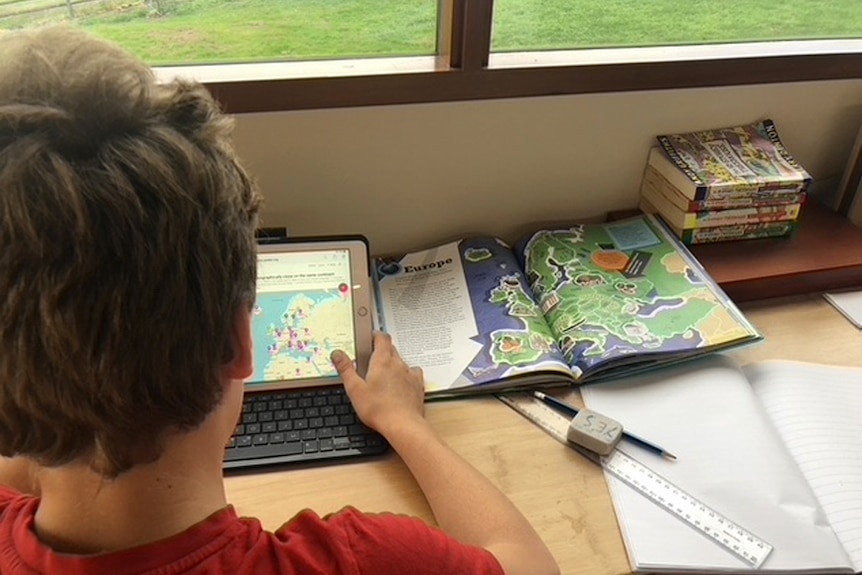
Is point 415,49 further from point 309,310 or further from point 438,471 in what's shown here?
point 438,471

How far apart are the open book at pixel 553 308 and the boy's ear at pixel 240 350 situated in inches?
17.7

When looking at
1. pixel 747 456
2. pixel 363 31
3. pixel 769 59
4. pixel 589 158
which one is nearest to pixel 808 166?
pixel 769 59

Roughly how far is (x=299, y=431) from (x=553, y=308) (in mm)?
414

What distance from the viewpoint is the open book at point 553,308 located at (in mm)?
1034

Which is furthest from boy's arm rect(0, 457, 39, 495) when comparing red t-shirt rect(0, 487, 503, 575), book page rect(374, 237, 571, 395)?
book page rect(374, 237, 571, 395)

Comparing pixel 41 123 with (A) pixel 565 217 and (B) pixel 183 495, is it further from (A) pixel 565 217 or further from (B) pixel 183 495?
(A) pixel 565 217

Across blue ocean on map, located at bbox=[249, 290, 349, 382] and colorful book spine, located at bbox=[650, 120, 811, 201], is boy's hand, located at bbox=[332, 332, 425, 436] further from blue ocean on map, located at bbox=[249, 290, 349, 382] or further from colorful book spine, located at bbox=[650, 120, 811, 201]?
colorful book spine, located at bbox=[650, 120, 811, 201]

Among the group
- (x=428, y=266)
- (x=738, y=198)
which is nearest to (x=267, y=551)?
(x=428, y=266)

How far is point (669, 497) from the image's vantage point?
0.88 meters

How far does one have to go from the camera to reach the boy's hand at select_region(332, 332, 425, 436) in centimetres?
92

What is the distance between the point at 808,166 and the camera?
1419 millimetres

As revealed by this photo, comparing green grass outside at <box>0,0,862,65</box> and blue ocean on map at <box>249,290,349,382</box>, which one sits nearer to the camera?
blue ocean on map at <box>249,290,349,382</box>

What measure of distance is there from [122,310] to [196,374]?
0.08m

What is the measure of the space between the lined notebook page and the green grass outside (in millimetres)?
574
